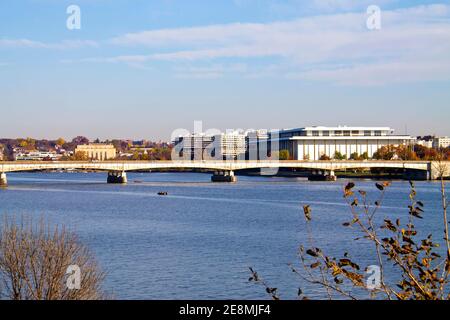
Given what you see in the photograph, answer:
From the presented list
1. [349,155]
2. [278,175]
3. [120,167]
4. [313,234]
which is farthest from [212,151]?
[313,234]

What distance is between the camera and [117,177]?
76.1 meters

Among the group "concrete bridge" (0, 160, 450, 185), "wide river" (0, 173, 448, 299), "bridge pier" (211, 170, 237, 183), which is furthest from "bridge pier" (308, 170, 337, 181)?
"wide river" (0, 173, 448, 299)

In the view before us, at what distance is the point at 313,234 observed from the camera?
96.6ft

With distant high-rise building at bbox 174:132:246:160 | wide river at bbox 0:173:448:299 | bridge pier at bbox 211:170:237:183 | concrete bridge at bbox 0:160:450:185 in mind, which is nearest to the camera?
wide river at bbox 0:173:448:299

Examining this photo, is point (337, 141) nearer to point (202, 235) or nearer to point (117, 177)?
point (117, 177)

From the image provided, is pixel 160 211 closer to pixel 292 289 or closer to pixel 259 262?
pixel 259 262

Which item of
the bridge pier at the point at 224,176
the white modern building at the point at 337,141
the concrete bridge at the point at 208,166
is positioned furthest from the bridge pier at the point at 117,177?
the white modern building at the point at 337,141

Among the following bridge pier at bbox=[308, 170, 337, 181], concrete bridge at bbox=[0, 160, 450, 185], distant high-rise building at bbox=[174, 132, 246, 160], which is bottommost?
bridge pier at bbox=[308, 170, 337, 181]

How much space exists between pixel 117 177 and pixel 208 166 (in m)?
10.2

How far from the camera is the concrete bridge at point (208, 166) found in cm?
6656

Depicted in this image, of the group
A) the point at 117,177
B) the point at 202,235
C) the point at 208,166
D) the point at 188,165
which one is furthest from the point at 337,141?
the point at 202,235

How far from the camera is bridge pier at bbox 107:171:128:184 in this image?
7550 centimetres

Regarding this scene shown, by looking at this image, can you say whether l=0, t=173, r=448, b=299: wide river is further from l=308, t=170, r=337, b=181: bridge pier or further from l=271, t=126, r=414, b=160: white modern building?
l=271, t=126, r=414, b=160: white modern building

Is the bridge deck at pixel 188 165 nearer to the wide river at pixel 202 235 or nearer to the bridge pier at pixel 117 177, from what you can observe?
the bridge pier at pixel 117 177
